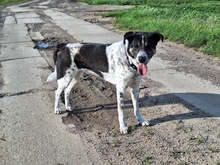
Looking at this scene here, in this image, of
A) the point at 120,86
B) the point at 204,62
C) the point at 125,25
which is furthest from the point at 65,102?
the point at 125,25

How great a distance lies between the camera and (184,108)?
20.9ft

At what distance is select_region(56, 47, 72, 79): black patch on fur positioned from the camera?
6.06 m

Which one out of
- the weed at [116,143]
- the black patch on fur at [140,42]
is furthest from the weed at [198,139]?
the black patch on fur at [140,42]

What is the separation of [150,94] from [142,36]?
2.42m

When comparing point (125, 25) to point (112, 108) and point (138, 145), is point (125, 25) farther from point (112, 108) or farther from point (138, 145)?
point (138, 145)

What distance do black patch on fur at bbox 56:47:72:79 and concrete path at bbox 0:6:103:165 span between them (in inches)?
30.8

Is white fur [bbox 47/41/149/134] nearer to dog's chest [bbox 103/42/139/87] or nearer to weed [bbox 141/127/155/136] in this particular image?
dog's chest [bbox 103/42/139/87]

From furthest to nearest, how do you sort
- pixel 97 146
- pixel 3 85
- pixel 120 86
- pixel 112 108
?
pixel 3 85 → pixel 112 108 → pixel 120 86 → pixel 97 146

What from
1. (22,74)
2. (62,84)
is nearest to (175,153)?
(62,84)

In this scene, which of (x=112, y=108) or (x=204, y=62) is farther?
(x=204, y=62)

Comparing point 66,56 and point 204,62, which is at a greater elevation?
point 66,56

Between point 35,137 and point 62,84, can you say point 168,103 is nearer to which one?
point 62,84

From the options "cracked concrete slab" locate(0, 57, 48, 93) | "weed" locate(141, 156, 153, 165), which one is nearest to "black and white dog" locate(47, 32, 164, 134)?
"weed" locate(141, 156, 153, 165)

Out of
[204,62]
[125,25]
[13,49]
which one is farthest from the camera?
[125,25]
